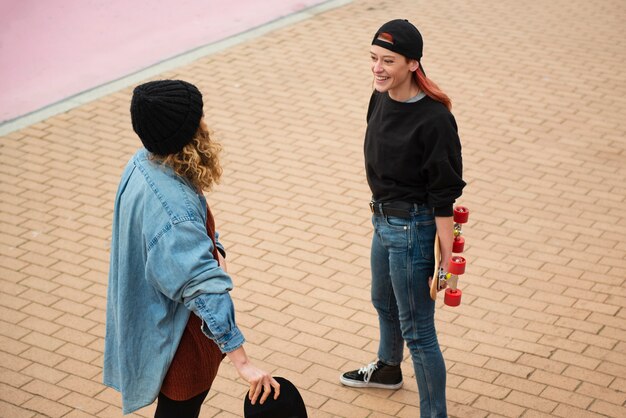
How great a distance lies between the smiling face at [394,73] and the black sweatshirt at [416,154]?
6cm

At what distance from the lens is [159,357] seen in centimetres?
329

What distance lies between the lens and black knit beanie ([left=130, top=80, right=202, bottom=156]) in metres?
3.07

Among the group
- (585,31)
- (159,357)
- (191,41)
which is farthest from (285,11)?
(159,357)

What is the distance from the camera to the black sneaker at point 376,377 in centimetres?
477

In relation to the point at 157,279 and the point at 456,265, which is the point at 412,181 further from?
the point at 157,279

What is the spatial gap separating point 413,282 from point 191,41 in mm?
6502

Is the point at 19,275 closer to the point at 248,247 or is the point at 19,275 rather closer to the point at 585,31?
the point at 248,247

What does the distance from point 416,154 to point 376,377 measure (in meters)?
1.41

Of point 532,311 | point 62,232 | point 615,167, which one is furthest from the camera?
point 615,167

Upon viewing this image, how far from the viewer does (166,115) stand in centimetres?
307

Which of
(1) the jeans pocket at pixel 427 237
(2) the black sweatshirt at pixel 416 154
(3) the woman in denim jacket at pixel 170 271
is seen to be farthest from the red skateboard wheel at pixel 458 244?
(3) the woman in denim jacket at pixel 170 271

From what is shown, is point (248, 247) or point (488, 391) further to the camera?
Answer: point (248, 247)

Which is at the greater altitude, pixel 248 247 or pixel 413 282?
pixel 413 282

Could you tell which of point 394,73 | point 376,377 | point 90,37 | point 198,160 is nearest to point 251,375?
point 198,160
